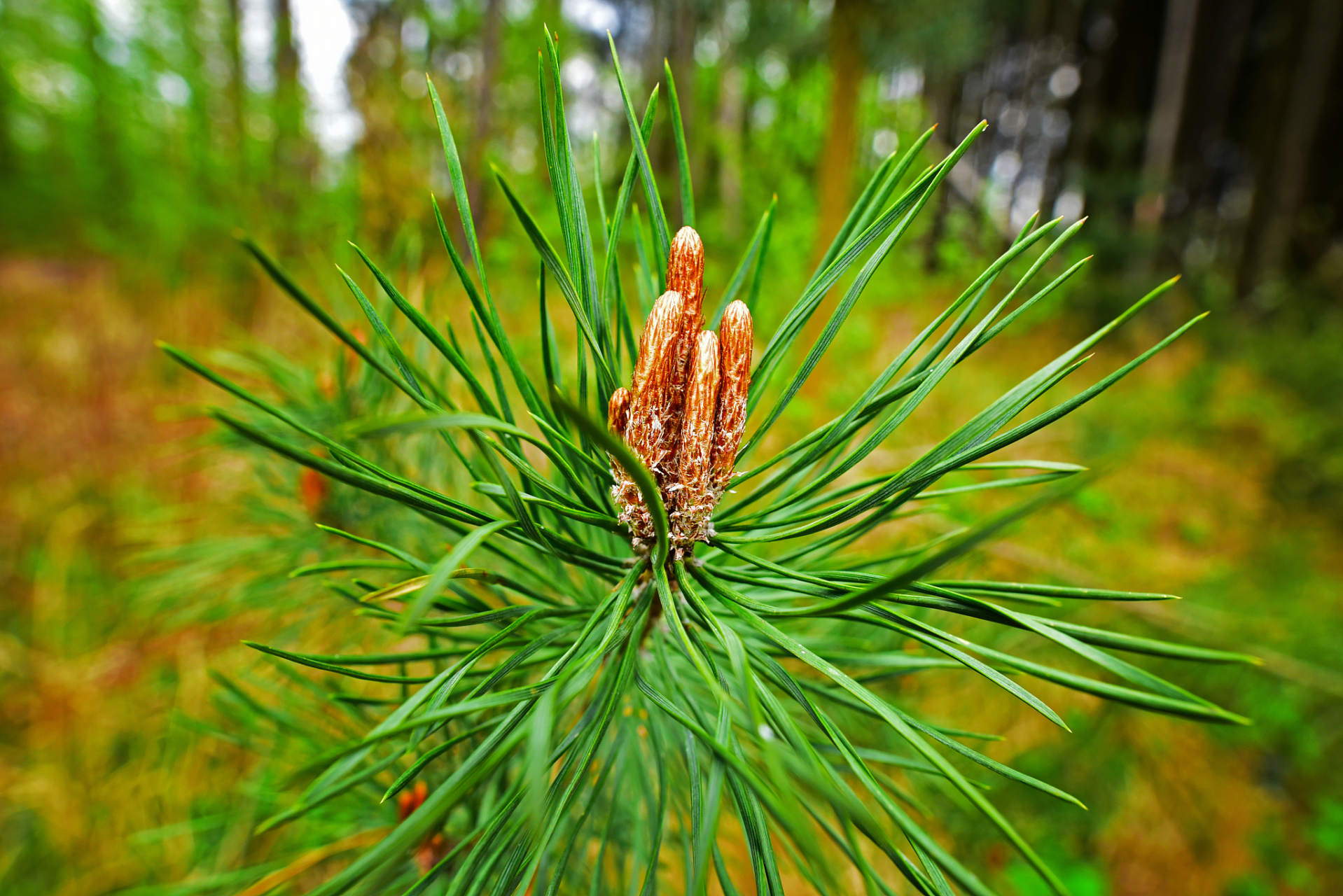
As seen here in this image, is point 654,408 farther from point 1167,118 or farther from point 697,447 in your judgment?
point 1167,118

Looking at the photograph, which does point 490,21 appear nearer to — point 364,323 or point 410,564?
point 364,323

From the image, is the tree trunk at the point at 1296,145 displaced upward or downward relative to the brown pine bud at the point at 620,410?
upward

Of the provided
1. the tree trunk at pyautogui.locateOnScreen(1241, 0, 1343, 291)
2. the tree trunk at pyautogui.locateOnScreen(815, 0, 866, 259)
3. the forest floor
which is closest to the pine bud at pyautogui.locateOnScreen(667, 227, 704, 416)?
the forest floor

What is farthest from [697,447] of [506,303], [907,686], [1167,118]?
[1167,118]

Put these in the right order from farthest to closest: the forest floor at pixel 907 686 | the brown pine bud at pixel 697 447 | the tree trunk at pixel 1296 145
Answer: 1. the tree trunk at pixel 1296 145
2. the forest floor at pixel 907 686
3. the brown pine bud at pixel 697 447

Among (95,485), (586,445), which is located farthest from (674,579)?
(95,485)

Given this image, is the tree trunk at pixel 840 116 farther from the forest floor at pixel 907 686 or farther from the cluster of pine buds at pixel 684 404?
the cluster of pine buds at pixel 684 404

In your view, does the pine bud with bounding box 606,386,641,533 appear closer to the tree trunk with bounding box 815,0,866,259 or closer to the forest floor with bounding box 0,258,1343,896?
the forest floor with bounding box 0,258,1343,896

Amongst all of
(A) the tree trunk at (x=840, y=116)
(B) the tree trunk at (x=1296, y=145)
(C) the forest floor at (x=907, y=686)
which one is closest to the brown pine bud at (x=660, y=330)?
(C) the forest floor at (x=907, y=686)
